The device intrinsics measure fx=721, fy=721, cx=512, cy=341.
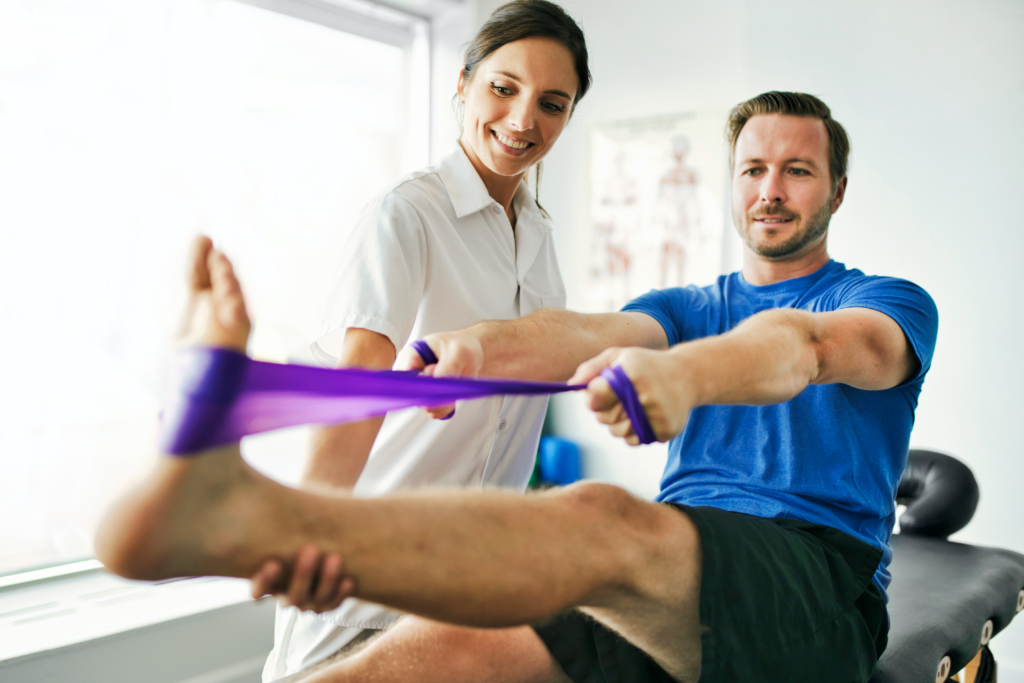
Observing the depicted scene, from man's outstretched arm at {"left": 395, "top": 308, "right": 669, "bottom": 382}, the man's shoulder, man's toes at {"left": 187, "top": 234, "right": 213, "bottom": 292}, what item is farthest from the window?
the man's shoulder

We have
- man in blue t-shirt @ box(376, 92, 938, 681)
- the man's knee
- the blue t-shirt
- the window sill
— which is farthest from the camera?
the window sill

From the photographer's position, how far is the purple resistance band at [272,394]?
0.63m

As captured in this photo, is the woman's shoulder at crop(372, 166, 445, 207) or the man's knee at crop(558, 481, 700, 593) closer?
the man's knee at crop(558, 481, 700, 593)

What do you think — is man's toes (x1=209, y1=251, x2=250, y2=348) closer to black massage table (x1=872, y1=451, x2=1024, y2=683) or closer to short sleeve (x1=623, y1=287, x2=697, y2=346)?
short sleeve (x1=623, y1=287, x2=697, y2=346)

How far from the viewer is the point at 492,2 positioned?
320cm

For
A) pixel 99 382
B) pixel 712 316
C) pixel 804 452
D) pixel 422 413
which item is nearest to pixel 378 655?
pixel 422 413

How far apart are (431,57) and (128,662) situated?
263cm

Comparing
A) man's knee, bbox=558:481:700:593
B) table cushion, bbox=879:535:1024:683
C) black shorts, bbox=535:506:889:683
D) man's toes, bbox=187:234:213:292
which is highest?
man's toes, bbox=187:234:213:292

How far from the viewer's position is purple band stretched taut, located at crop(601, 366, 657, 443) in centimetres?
78

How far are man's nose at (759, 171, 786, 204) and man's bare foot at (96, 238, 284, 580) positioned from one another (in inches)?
47.0

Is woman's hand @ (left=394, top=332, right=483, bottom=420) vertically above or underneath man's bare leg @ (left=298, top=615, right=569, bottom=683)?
above

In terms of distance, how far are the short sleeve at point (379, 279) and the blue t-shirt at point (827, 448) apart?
630mm

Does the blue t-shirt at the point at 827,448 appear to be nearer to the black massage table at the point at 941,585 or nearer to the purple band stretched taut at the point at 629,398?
the black massage table at the point at 941,585

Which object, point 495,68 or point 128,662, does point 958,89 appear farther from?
point 128,662
